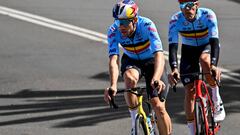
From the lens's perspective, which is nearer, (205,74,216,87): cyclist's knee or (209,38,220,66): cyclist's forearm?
(209,38,220,66): cyclist's forearm

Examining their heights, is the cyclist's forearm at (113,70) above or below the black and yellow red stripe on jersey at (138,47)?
below

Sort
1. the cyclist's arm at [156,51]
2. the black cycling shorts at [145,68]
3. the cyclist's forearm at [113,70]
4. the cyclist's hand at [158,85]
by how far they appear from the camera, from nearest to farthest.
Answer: the cyclist's hand at [158,85]
the cyclist's forearm at [113,70]
the cyclist's arm at [156,51]
the black cycling shorts at [145,68]

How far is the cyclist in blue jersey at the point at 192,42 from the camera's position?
10.7 m

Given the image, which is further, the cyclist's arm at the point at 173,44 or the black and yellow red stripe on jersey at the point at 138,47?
the cyclist's arm at the point at 173,44

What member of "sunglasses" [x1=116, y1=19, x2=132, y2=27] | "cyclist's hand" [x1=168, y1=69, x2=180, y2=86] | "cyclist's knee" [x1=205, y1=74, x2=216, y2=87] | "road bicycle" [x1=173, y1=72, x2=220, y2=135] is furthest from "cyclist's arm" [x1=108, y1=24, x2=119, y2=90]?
"cyclist's knee" [x1=205, y1=74, x2=216, y2=87]

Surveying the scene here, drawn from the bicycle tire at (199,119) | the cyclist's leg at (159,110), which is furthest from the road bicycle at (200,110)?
the cyclist's leg at (159,110)

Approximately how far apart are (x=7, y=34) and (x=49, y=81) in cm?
400

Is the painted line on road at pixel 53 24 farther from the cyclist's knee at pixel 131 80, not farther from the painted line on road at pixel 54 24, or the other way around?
the cyclist's knee at pixel 131 80

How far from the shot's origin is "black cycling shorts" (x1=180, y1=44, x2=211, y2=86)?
11141 mm

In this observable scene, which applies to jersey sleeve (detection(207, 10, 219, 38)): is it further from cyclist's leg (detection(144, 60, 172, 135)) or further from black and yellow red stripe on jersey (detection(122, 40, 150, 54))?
cyclist's leg (detection(144, 60, 172, 135))

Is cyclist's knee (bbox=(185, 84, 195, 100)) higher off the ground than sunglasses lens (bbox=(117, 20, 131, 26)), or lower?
lower

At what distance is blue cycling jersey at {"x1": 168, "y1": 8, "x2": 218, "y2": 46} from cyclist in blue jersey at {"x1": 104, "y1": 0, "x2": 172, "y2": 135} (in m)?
0.56

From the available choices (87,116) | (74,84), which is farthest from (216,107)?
(74,84)

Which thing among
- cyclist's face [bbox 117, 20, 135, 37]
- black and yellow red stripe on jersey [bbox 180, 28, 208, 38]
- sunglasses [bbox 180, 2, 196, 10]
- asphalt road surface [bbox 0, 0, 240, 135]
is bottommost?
asphalt road surface [bbox 0, 0, 240, 135]
